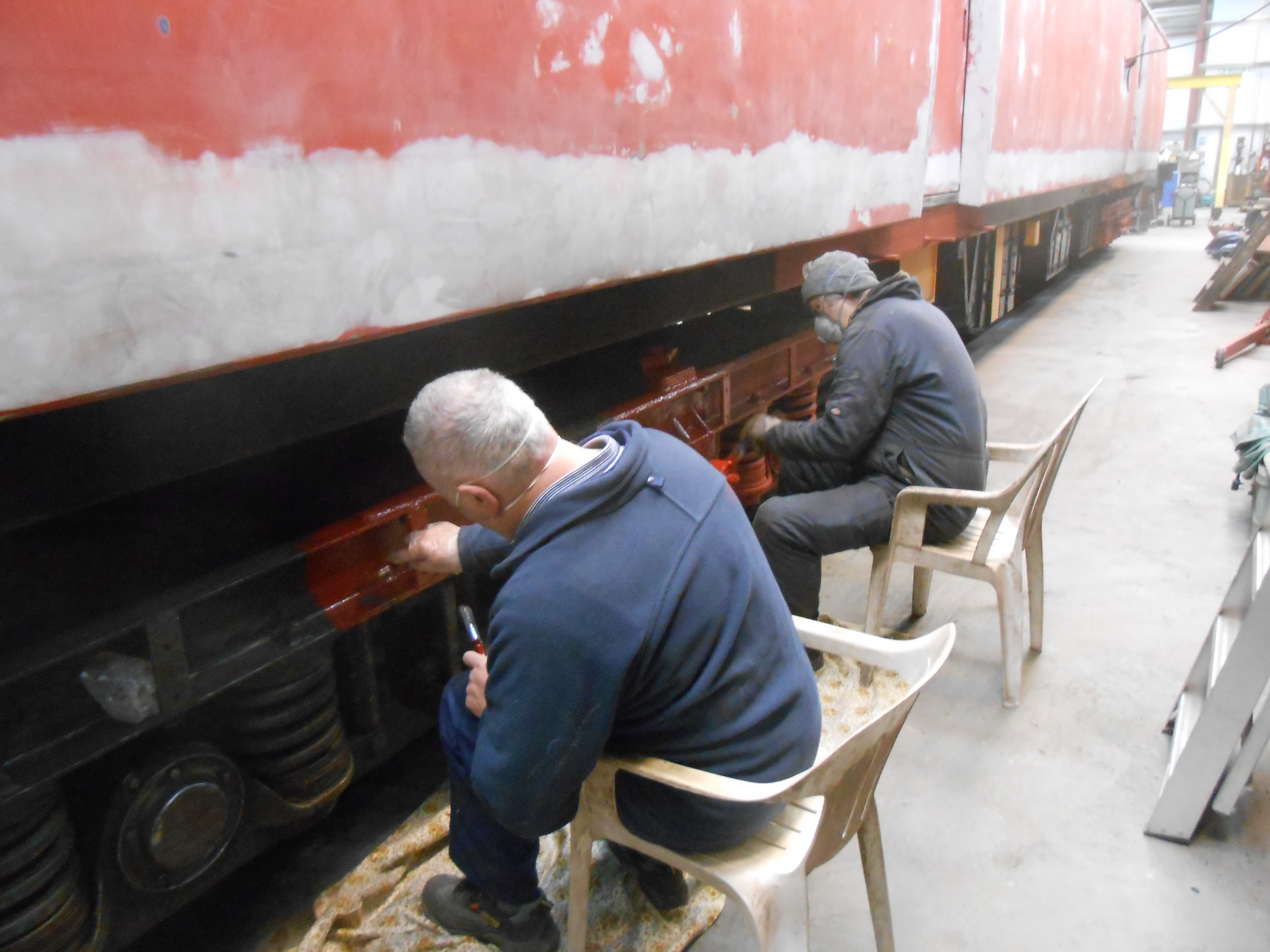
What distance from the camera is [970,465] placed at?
2.45m

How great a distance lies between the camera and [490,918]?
162 cm

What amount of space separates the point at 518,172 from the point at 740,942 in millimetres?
1539

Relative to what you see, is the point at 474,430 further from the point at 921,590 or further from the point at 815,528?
the point at 921,590

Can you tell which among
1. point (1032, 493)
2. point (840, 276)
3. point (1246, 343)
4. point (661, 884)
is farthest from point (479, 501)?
point (1246, 343)

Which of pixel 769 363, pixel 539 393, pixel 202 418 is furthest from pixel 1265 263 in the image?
pixel 202 418

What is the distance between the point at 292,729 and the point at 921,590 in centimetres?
204

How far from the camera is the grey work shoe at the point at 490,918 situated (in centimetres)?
160

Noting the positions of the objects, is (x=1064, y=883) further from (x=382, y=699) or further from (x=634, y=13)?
(x=634, y=13)

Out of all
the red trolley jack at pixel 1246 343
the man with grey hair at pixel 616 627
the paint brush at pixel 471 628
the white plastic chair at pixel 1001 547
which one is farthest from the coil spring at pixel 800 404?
the red trolley jack at pixel 1246 343

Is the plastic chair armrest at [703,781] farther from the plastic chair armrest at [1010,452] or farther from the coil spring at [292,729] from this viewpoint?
the plastic chair armrest at [1010,452]

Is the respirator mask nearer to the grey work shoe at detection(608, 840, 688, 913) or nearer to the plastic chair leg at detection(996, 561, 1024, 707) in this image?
the plastic chair leg at detection(996, 561, 1024, 707)

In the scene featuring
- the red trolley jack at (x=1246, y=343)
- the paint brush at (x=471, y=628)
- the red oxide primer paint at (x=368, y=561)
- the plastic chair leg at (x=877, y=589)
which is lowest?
the red trolley jack at (x=1246, y=343)

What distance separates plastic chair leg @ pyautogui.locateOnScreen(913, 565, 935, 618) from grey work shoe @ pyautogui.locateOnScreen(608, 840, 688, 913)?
1.43 m

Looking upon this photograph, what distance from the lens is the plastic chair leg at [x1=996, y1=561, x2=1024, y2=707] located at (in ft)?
7.68
